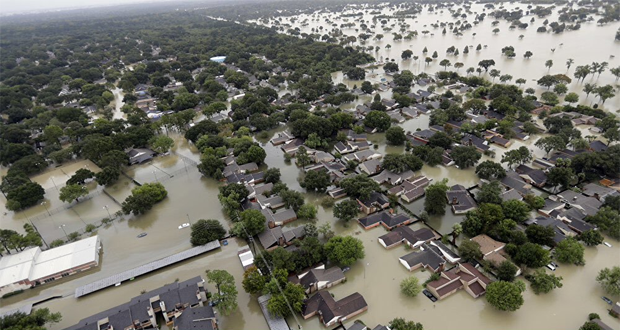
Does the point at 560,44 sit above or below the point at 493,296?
above

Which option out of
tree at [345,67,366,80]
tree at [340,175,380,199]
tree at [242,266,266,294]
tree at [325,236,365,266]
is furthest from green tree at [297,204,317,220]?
tree at [345,67,366,80]

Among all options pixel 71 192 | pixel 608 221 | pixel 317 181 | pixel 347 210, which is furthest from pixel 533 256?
pixel 71 192

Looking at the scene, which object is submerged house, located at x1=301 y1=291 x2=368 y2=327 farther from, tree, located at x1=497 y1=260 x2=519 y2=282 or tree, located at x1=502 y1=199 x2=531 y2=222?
tree, located at x1=502 y1=199 x2=531 y2=222

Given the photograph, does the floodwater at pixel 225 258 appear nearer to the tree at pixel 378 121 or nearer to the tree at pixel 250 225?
the tree at pixel 250 225

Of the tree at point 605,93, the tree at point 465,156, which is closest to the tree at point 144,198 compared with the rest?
the tree at point 465,156

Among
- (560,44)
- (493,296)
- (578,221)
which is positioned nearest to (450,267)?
(493,296)

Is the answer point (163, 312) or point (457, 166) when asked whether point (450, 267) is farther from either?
point (163, 312)
